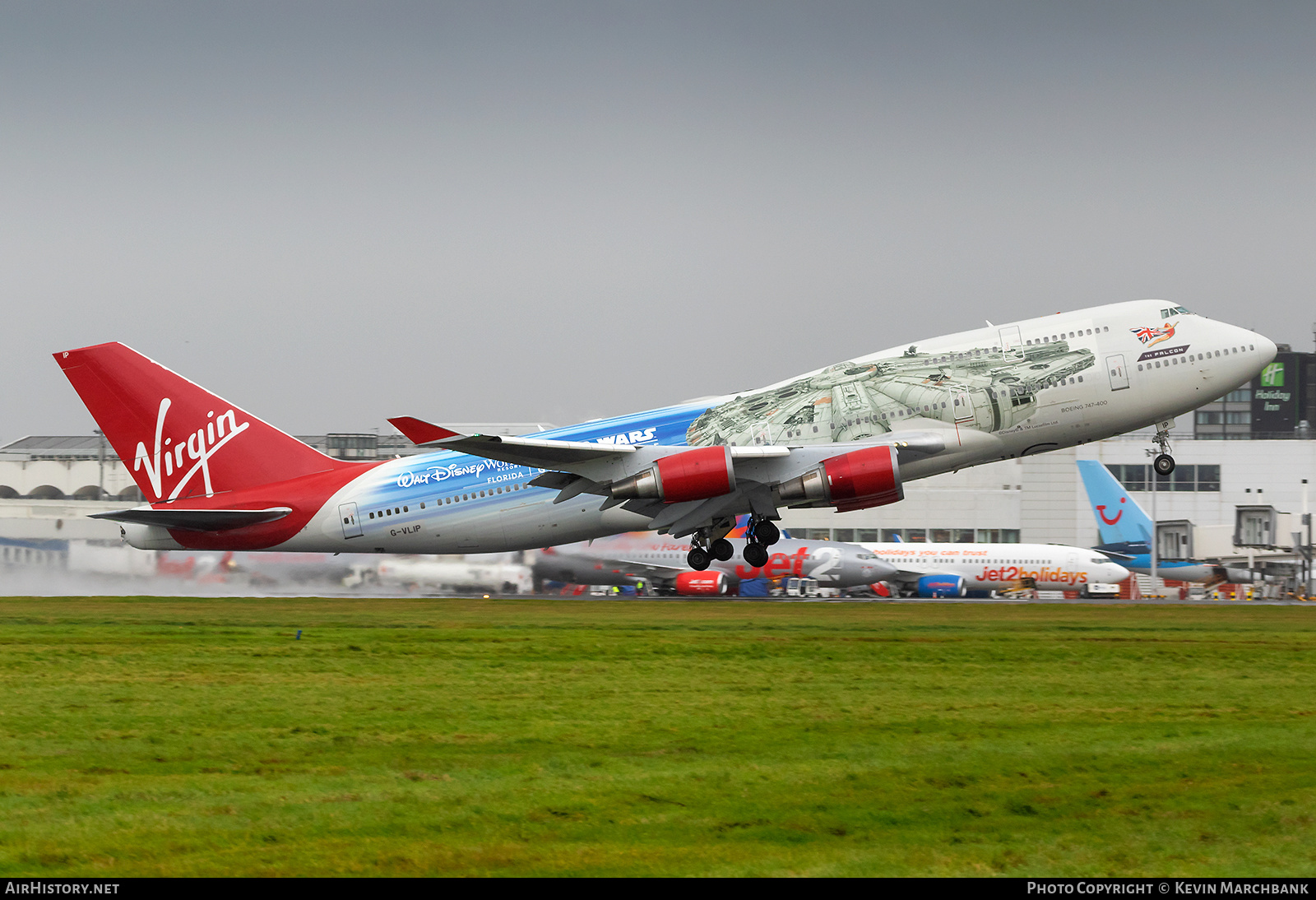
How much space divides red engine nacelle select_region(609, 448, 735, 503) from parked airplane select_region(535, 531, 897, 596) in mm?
24659

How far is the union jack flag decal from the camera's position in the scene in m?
30.0

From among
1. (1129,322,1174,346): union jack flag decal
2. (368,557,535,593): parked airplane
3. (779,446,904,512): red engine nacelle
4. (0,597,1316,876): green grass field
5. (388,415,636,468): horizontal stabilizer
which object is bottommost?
(0,597,1316,876): green grass field

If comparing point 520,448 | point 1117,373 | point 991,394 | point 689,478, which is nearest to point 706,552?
point 689,478

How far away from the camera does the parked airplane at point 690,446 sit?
29797mm

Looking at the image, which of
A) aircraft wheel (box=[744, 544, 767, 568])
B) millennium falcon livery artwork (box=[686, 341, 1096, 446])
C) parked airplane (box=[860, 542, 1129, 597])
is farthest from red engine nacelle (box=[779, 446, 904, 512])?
parked airplane (box=[860, 542, 1129, 597])

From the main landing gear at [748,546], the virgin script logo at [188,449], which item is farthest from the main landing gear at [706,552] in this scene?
the virgin script logo at [188,449]

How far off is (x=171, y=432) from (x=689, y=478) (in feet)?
52.1

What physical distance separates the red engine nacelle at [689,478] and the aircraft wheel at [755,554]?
3131 mm

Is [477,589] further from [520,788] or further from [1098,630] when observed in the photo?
[520,788]

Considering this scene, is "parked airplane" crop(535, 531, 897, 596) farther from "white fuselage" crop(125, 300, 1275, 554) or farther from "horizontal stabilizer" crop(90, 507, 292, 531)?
"white fuselage" crop(125, 300, 1275, 554)

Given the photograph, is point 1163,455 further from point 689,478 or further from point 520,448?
point 520,448

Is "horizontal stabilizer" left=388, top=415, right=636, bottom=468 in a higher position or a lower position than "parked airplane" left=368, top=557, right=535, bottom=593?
higher

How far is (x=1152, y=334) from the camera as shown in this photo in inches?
1185

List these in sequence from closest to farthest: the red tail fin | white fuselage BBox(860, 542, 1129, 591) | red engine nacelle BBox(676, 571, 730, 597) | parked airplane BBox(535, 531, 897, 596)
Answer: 1. the red tail fin
2. parked airplane BBox(535, 531, 897, 596)
3. red engine nacelle BBox(676, 571, 730, 597)
4. white fuselage BBox(860, 542, 1129, 591)
